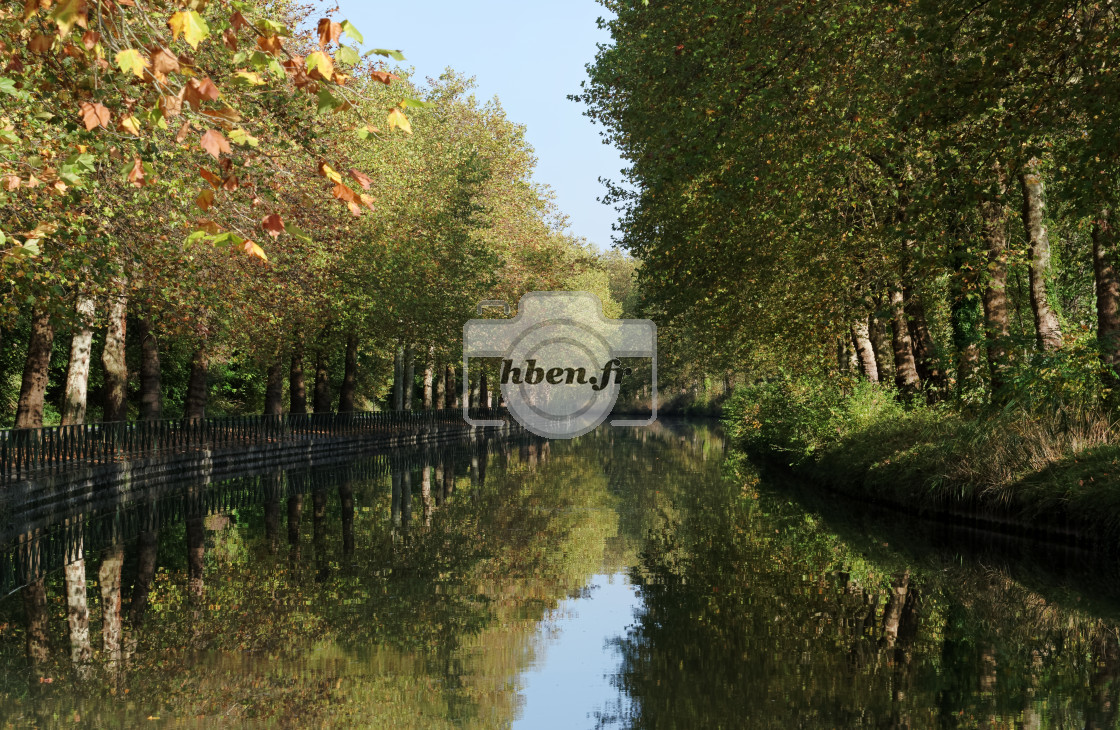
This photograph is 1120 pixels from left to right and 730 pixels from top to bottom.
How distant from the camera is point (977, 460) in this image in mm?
17734

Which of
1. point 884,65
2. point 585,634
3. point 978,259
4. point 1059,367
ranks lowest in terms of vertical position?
point 585,634

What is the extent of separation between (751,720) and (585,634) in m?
3.32

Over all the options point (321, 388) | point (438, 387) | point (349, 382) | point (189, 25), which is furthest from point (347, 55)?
point (438, 387)

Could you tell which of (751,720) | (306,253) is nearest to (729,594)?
(751,720)

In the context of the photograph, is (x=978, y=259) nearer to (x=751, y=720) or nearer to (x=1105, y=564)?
(x=1105, y=564)

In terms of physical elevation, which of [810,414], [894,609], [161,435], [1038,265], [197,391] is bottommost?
[894,609]

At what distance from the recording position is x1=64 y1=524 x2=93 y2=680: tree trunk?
8781 mm

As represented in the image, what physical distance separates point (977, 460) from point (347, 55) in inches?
607

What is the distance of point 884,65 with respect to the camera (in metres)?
16.3

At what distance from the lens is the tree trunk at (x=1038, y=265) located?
61.9 ft

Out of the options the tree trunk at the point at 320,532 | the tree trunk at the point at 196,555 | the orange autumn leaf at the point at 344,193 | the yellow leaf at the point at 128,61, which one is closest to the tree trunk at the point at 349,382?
the tree trunk at the point at 320,532

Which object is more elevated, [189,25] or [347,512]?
[189,25]

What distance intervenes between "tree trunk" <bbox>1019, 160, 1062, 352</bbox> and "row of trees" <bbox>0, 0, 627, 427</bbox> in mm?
11931

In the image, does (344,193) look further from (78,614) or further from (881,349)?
(881,349)
